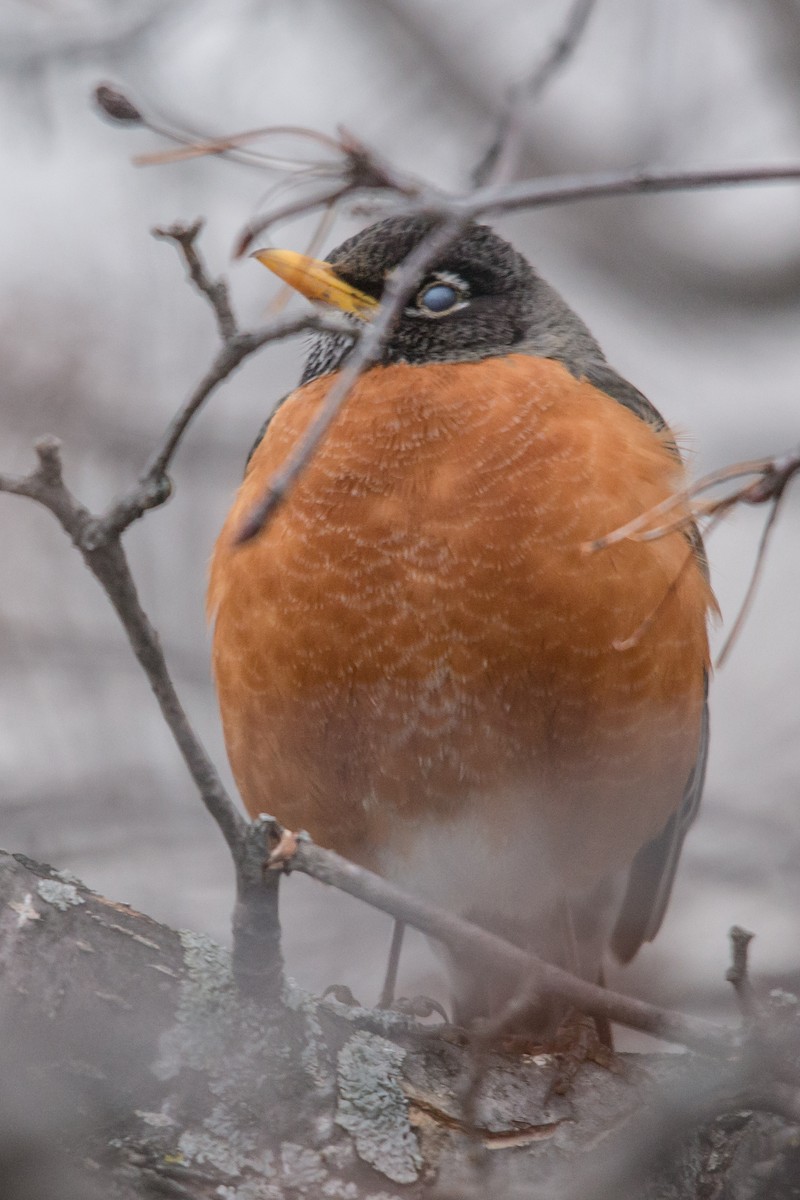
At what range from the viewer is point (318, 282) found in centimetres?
382

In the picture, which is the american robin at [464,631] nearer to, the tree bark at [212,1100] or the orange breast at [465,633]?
the orange breast at [465,633]

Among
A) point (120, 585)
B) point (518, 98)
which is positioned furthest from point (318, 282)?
point (120, 585)

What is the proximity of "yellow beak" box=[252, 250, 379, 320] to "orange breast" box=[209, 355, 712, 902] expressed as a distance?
325mm

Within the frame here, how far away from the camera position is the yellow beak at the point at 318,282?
365cm

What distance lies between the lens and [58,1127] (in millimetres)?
2326

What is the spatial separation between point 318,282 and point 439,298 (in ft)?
1.55

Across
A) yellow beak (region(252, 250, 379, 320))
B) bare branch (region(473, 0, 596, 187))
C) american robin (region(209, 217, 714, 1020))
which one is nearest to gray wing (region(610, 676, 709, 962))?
american robin (region(209, 217, 714, 1020))

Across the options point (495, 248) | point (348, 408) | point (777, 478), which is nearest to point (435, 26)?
point (495, 248)

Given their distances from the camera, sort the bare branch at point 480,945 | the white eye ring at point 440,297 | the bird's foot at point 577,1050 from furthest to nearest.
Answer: the white eye ring at point 440,297 < the bird's foot at point 577,1050 < the bare branch at point 480,945

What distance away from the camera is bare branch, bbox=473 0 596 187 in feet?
7.30

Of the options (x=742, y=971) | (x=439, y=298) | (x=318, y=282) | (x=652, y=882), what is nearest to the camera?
(x=742, y=971)

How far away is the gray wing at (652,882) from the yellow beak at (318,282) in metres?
1.64

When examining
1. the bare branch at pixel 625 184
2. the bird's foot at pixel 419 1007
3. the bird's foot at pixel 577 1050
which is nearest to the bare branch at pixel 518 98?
the bare branch at pixel 625 184

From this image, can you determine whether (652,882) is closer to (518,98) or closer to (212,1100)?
(212,1100)
